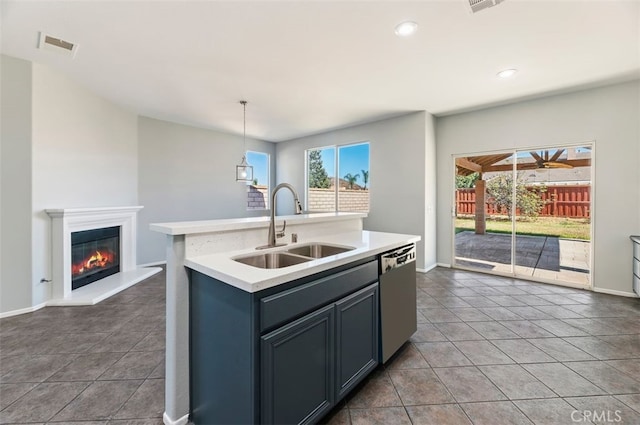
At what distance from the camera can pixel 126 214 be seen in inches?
170

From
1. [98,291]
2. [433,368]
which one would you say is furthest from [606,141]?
[98,291]

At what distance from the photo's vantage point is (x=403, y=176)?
474 centimetres

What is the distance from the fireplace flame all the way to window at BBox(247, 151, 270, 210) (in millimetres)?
2970

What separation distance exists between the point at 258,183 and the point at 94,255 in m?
3.71

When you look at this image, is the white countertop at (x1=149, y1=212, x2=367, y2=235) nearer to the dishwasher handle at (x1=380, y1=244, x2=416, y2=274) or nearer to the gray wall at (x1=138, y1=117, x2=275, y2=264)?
the dishwasher handle at (x1=380, y1=244, x2=416, y2=274)

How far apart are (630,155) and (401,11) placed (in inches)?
147

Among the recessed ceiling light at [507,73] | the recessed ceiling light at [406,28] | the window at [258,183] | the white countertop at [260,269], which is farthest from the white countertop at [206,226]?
the window at [258,183]

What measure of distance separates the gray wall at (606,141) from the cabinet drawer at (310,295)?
3.93m

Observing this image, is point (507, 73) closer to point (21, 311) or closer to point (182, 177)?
point (182, 177)

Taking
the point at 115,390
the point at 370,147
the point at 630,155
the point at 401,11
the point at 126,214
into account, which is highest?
A: the point at 401,11

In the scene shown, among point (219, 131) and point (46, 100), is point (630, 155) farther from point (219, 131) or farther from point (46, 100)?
point (46, 100)

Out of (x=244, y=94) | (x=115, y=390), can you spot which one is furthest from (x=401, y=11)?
(x=115, y=390)

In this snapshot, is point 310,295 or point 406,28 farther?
point 406,28

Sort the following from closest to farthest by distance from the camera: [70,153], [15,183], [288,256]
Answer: [288,256] < [15,183] < [70,153]
